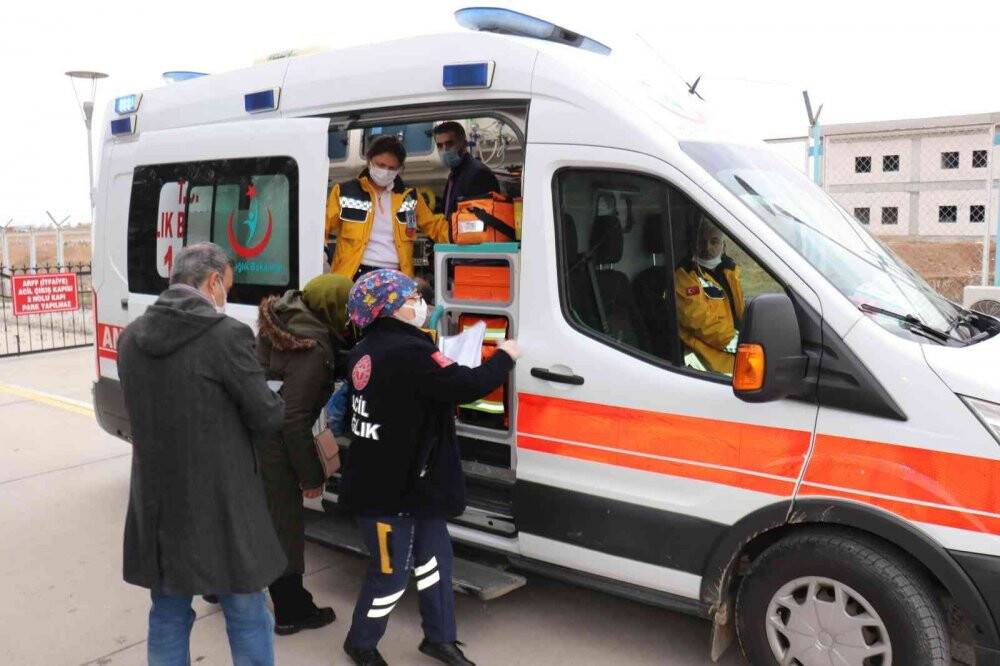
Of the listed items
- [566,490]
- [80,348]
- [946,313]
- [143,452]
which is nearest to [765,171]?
[946,313]

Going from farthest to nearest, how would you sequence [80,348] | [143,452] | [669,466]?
[80,348]
[669,466]
[143,452]

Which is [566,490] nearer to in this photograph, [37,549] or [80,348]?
[37,549]

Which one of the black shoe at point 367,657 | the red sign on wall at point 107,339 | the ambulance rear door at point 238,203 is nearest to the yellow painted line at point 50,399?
the red sign on wall at point 107,339

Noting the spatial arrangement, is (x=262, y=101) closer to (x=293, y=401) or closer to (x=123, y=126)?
(x=123, y=126)

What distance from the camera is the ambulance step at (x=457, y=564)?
3.51 meters

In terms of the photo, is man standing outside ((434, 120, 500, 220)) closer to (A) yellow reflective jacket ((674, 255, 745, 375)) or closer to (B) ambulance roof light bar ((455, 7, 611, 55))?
(B) ambulance roof light bar ((455, 7, 611, 55))

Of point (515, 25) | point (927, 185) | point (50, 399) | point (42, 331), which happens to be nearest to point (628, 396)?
point (515, 25)

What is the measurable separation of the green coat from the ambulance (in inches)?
25.2

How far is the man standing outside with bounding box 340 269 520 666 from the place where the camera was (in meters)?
3.10

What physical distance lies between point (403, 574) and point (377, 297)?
1.09 meters

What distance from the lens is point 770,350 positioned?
8.80ft

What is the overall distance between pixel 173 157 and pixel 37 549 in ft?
7.75

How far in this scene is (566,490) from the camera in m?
3.41

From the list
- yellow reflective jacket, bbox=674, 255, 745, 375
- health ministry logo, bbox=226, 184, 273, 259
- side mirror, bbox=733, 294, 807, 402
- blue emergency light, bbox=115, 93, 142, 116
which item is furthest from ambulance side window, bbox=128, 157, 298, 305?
side mirror, bbox=733, 294, 807, 402
